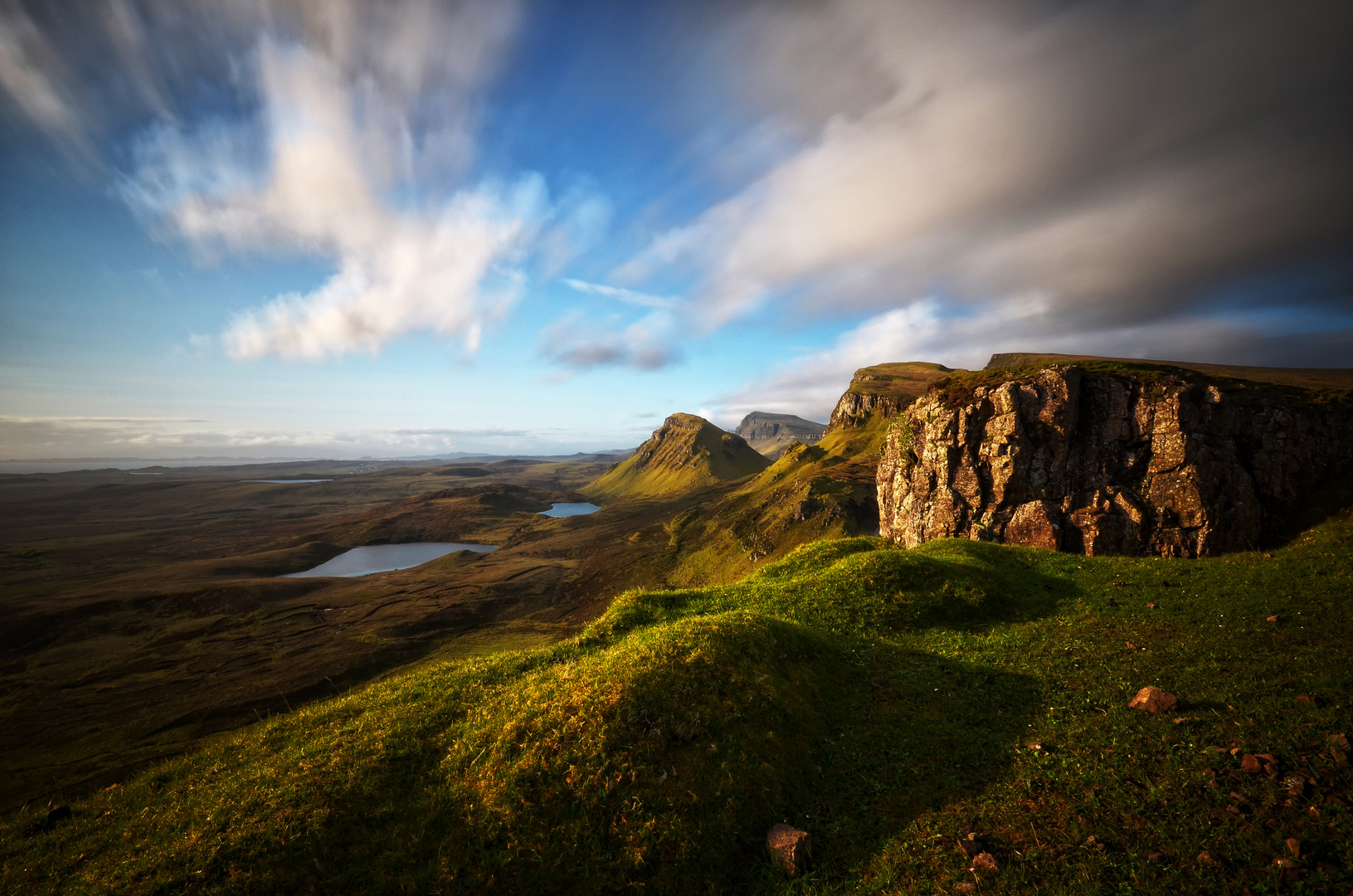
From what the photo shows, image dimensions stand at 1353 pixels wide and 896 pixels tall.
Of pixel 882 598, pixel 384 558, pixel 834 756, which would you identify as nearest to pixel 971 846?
pixel 834 756

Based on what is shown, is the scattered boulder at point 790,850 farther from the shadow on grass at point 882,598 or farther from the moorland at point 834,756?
the shadow on grass at point 882,598

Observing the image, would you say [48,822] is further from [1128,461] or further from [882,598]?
[1128,461]

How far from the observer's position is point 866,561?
23422 millimetres

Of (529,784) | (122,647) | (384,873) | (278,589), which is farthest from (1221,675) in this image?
(278,589)

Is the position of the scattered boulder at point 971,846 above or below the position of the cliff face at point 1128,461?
below

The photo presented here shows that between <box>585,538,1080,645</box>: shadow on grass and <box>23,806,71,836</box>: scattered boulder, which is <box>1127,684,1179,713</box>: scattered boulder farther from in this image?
<box>23,806,71,836</box>: scattered boulder

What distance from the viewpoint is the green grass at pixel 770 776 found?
27.9 feet

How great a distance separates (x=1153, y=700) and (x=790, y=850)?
34.9 ft

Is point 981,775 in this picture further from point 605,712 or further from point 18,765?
point 18,765

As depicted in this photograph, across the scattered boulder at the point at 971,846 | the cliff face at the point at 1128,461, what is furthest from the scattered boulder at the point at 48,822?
the cliff face at the point at 1128,461

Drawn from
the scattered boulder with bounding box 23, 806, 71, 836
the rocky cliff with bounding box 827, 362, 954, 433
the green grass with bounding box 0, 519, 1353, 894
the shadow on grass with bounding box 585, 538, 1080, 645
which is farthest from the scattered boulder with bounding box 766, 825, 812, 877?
the rocky cliff with bounding box 827, 362, 954, 433

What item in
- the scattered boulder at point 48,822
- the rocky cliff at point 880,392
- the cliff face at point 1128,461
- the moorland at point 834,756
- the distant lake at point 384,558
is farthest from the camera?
the rocky cliff at point 880,392

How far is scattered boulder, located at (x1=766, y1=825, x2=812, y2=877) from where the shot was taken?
9125 mm

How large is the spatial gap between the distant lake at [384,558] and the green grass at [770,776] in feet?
469
